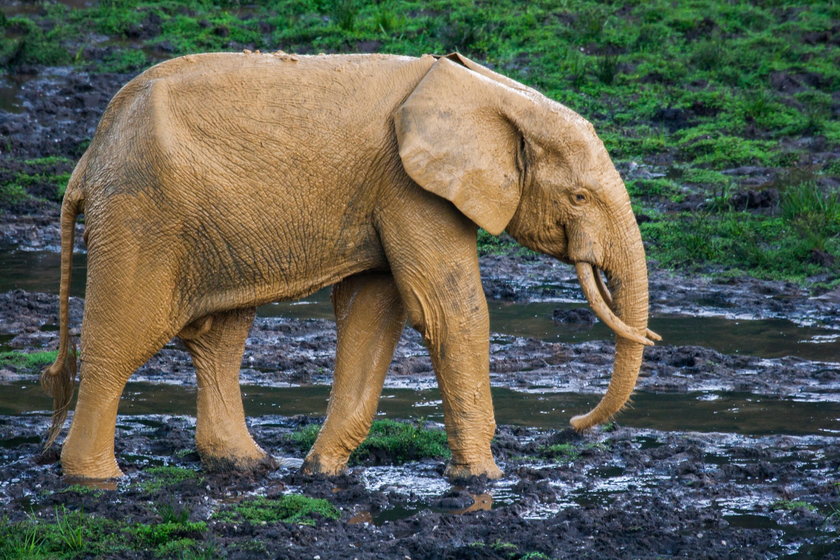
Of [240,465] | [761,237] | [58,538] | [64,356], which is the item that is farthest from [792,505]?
[761,237]

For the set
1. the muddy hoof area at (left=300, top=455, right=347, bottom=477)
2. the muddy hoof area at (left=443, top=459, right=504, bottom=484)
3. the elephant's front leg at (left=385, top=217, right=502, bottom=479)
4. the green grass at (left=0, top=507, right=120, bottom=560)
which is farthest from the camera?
the muddy hoof area at (left=300, top=455, right=347, bottom=477)

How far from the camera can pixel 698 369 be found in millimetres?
9750

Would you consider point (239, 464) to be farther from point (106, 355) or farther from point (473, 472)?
point (473, 472)

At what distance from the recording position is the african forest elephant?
6.93 m

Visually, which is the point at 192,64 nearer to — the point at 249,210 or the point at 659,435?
the point at 249,210

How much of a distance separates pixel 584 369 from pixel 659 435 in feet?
4.92

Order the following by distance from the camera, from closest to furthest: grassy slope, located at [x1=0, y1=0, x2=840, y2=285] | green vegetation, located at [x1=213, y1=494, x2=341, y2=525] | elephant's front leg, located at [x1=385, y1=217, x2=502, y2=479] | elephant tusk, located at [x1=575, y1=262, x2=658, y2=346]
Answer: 1. green vegetation, located at [x1=213, y1=494, x2=341, y2=525]
2. elephant's front leg, located at [x1=385, y1=217, x2=502, y2=479]
3. elephant tusk, located at [x1=575, y1=262, x2=658, y2=346]
4. grassy slope, located at [x1=0, y1=0, x2=840, y2=285]

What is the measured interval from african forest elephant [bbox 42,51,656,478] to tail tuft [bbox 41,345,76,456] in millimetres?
377

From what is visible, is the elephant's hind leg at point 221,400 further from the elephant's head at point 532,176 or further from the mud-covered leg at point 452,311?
the elephant's head at point 532,176

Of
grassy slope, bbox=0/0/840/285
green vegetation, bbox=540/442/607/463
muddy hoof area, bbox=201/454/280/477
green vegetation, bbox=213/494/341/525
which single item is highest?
grassy slope, bbox=0/0/840/285

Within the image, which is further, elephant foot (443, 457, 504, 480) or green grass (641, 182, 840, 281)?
green grass (641, 182, 840, 281)

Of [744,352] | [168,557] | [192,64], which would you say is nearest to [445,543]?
[168,557]

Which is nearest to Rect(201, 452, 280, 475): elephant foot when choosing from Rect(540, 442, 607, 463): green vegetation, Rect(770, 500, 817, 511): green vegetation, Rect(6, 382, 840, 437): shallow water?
Rect(6, 382, 840, 437): shallow water

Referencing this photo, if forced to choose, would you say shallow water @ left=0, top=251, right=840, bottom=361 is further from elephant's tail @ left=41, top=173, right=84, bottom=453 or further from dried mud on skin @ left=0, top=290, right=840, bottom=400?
elephant's tail @ left=41, top=173, right=84, bottom=453
